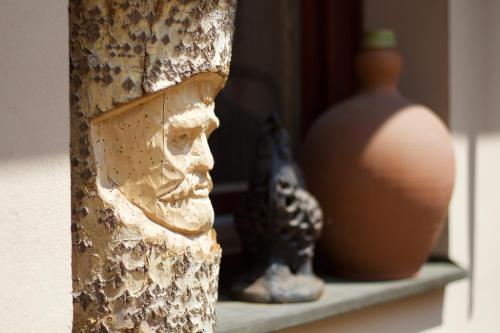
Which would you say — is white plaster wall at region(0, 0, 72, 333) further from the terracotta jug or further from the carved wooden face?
the terracotta jug

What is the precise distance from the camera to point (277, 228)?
2852 millimetres

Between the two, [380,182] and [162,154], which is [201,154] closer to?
[162,154]

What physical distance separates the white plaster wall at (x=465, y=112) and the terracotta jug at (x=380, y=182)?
0.29m

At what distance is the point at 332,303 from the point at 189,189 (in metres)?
0.93

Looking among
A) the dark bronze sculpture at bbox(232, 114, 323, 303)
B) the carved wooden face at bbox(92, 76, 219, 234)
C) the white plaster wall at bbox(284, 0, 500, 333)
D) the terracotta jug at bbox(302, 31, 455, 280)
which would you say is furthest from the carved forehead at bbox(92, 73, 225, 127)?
the white plaster wall at bbox(284, 0, 500, 333)

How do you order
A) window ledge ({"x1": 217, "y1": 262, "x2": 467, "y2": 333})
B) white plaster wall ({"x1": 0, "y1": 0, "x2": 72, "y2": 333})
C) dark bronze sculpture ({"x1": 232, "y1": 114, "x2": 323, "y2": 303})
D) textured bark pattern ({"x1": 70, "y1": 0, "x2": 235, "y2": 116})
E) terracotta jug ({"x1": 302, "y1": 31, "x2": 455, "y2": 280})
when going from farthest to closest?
terracotta jug ({"x1": 302, "y1": 31, "x2": 455, "y2": 280}) → dark bronze sculpture ({"x1": 232, "y1": 114, "x2": 323, "y2": 303}) → window ledge ({"x1": 217, "y1": 262, "x2": 467, "y2": 333}) → textured bark pattern ({"x1": 70, "y1": 0, "x2": 235, "y2": 116}) → white plaster wall ({"x1": 0, "y1": 0, "x2": 72, "y2": 333})

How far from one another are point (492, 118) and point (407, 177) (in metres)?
0.78

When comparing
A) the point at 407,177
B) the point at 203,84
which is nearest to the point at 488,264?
the point at 407,177

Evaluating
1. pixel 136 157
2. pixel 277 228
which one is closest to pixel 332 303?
pixel 277 228

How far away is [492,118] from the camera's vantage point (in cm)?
376

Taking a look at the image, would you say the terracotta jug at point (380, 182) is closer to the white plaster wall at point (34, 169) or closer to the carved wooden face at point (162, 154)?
the carved wooden face at point (162, 154)

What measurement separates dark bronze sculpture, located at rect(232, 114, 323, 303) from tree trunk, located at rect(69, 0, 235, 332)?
31.3 inches

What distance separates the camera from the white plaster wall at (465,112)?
11.7 feet

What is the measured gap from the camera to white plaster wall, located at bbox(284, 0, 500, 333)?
355 centimetres
